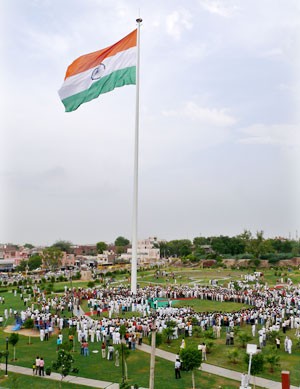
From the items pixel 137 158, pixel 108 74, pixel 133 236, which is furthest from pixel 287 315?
pixel 108 74

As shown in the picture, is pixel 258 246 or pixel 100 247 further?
pixel 100 247

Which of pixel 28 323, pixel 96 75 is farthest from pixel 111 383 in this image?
pixel 96 75

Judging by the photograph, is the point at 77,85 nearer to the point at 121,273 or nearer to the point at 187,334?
the point at 187,334

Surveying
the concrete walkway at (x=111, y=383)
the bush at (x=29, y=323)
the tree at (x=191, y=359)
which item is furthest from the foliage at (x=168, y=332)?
the bush at (x=29, y=323)

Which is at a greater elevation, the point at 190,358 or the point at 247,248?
the point at 247,248

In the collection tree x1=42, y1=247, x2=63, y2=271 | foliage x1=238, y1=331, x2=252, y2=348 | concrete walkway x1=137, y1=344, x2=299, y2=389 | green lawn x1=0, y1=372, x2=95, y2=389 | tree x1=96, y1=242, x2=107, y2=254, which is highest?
tree x1=96, y1=242, x2=107, y2=254

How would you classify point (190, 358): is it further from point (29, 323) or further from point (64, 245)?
point (64, 245)

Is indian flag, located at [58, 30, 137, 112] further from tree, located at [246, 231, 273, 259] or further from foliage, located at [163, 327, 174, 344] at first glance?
tree, located at [246, 231, 273, 259]

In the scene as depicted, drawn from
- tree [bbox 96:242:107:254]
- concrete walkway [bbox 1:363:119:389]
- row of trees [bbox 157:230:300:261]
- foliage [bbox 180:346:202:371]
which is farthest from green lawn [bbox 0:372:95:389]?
tree [bbox 96:242:107:254]
